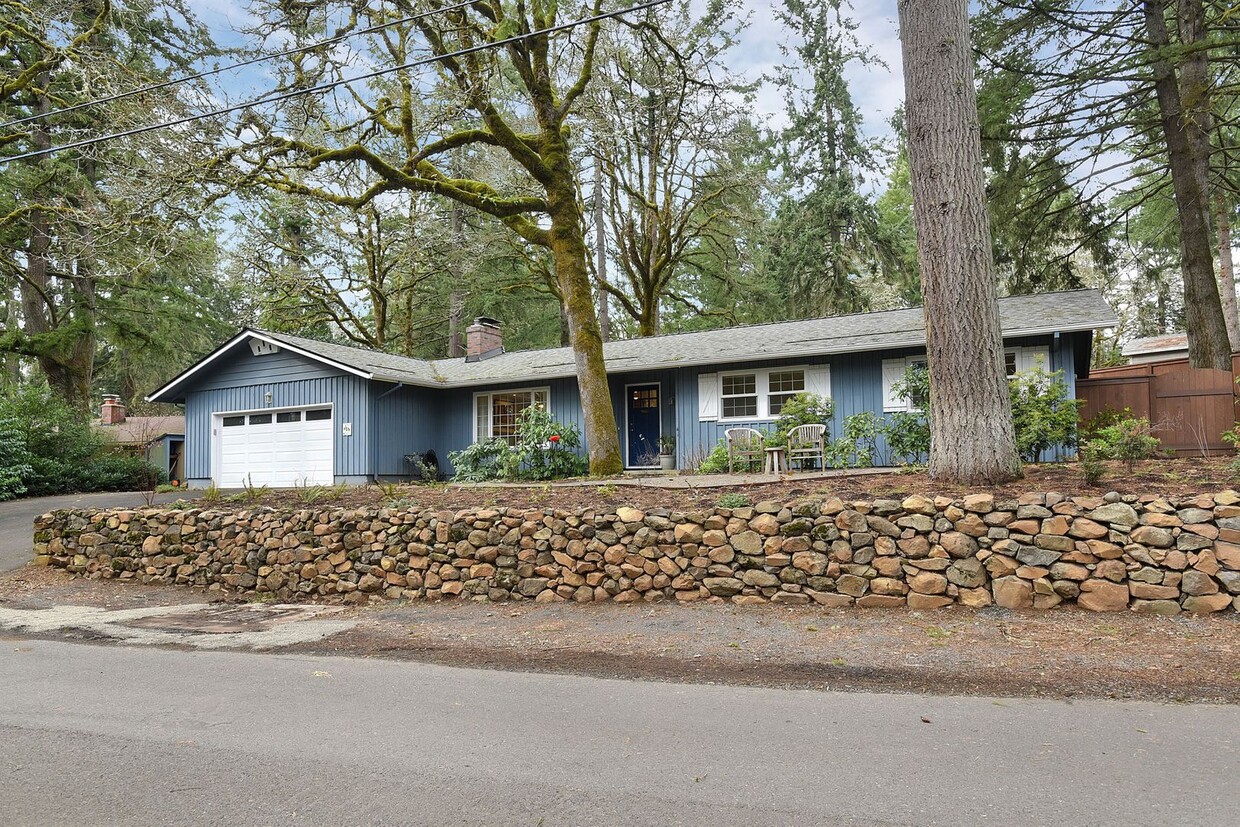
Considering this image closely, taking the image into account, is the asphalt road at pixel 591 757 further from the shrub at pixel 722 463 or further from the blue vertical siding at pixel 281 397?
the blue vertical siding at pixel 281 397

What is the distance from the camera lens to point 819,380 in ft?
46.8

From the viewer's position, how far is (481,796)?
3.08 metres

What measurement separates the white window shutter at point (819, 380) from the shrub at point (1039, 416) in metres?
3.58

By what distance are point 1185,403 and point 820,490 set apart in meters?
9.11

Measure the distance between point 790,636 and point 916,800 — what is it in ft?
9.29

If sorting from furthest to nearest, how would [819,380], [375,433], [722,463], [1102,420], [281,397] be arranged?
[281,397]
[375,433]
[819,380]
[722,463]
[1102,420]

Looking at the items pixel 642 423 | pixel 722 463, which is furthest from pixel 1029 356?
pixel 642 423

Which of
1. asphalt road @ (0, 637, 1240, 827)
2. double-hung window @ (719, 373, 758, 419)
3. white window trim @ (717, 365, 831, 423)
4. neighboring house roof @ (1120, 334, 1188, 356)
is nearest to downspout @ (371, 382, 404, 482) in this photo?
double-hung window @ (719, 373, 758, 419)

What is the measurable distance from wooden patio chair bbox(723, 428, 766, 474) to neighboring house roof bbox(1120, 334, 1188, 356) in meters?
15.1

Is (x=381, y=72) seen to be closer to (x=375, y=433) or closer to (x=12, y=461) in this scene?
(x=375, y=433)

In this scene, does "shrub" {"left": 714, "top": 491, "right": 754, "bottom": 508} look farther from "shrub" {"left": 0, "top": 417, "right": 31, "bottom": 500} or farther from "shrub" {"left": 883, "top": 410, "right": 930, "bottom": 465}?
"shrub" {"left": 0, "top": 417, "right": 31, "bottom": 500}

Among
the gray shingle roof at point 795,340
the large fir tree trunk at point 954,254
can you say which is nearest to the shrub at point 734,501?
the large fir tree trunk at point 954,254

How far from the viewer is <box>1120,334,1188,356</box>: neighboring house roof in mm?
20969

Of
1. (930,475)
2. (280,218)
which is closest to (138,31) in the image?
(280,218)
